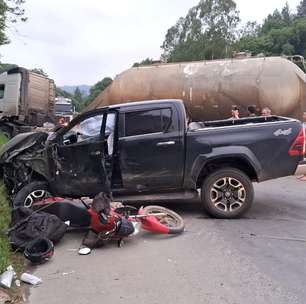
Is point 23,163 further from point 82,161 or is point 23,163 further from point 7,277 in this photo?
point 7,277

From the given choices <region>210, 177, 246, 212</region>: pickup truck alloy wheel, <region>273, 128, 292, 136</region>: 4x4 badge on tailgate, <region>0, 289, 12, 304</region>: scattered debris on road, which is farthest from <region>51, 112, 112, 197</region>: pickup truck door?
<region>0, 289, 12, 304</region>: scattered debris on road

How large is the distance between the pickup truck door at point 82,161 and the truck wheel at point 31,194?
6.3 inches

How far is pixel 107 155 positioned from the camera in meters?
8.42

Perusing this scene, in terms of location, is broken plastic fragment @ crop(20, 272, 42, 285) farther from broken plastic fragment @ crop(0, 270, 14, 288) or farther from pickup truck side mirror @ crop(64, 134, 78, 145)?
pickup truck side mirror @ crop(64, 134, 78, 145)

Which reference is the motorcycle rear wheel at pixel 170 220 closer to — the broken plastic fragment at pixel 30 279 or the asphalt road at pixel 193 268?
the asphalt road at pixel 193 268

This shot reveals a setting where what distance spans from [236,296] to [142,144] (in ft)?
12.6

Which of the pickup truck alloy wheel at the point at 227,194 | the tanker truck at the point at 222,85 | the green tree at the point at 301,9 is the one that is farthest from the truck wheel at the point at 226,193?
the green tree at the point at 301,9

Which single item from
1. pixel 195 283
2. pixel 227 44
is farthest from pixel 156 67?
pixel 227 44

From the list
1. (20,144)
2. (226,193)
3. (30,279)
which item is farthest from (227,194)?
(30,279)

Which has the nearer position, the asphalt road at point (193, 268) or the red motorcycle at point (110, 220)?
the asphalt road at point (193, 268)

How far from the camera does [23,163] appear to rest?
856 cm

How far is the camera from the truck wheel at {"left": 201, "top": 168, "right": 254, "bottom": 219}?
8.40 m

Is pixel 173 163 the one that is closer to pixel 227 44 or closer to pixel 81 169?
pixel 81 169

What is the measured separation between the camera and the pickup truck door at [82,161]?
8.38 meters
